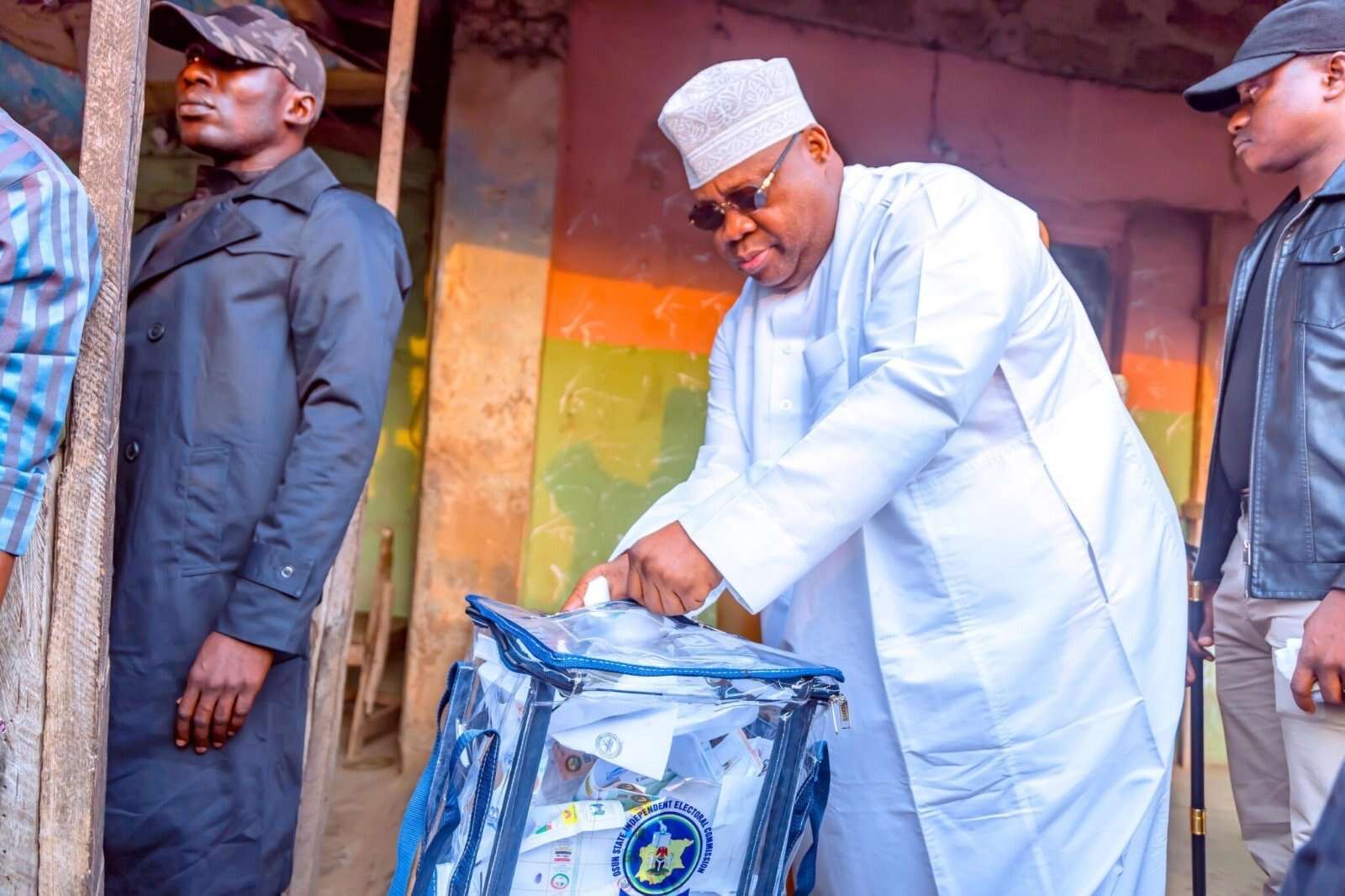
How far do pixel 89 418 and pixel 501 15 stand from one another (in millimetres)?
3107

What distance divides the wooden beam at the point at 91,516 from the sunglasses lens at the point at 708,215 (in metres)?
0.96

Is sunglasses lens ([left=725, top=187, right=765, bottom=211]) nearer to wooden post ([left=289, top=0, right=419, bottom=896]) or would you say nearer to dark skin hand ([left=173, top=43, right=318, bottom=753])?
dark skin hand ([left=173, top=43, right=318, bottom=753])

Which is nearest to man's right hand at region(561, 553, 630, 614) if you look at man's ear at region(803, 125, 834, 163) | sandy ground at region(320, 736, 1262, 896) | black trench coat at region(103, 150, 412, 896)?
black trench coat at region(103, 150, 412, 896)

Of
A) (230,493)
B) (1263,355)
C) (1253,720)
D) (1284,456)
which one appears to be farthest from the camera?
(1253,720)

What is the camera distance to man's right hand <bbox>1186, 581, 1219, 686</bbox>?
8.86ft

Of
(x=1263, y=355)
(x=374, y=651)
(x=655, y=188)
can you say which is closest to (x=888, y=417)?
(x=1263, y=355)

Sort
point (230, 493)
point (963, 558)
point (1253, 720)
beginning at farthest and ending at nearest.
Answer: point (1253, 720) < point (230, 493) < point (963, 558)

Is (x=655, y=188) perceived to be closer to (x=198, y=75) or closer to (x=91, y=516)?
(x=198, y=75)

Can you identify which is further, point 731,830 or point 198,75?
point 198,75

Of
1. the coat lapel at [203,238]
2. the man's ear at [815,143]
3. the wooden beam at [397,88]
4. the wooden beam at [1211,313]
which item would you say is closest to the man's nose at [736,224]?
the man's ear at [815,143]

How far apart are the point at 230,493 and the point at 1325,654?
74.0 inches

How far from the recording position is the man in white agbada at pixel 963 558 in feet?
5.66

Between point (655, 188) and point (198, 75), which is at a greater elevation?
point (655, 188)

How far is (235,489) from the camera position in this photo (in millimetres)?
2023
